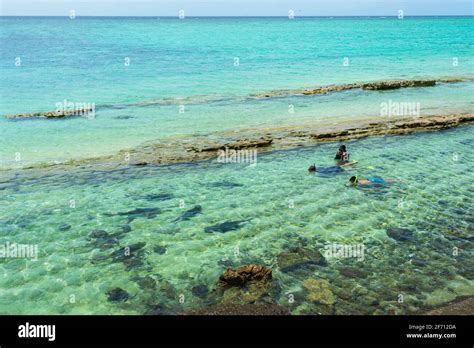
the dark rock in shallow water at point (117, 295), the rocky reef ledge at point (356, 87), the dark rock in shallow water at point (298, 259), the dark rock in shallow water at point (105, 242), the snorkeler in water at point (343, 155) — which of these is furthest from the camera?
the rocky reef ledge at point (356, 87)

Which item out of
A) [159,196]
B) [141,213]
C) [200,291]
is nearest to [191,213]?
[141,213]

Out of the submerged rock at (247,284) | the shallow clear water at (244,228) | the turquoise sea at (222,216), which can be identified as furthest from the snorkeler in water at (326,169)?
the submerged rock at (247,284)

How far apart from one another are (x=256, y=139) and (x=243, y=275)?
50.7 feet

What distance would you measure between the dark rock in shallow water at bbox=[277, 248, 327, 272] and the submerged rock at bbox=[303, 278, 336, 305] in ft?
2.95

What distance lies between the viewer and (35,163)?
2280cm

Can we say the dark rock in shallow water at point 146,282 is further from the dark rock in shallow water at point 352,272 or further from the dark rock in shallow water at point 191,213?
the dark rock in shallow water at point 352,272

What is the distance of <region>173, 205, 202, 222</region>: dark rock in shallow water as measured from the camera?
16.0 m

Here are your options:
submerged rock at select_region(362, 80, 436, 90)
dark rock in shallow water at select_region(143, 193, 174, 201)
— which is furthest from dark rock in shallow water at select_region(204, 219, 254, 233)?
submerged rock at select_region(362, 80, 436, 90)

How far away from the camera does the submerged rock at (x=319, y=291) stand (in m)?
10.9

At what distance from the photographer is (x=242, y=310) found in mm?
10359

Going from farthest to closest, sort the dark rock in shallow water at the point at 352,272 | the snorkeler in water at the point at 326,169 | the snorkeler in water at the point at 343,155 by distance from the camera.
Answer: the snorkeler in water at the point at 343,155, the snorkeler in water at the point at 326,169, the dark rock in shallow water at the point at 352,272

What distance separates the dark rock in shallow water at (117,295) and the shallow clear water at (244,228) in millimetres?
164

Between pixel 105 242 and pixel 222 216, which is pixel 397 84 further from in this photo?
pixel 105 242
